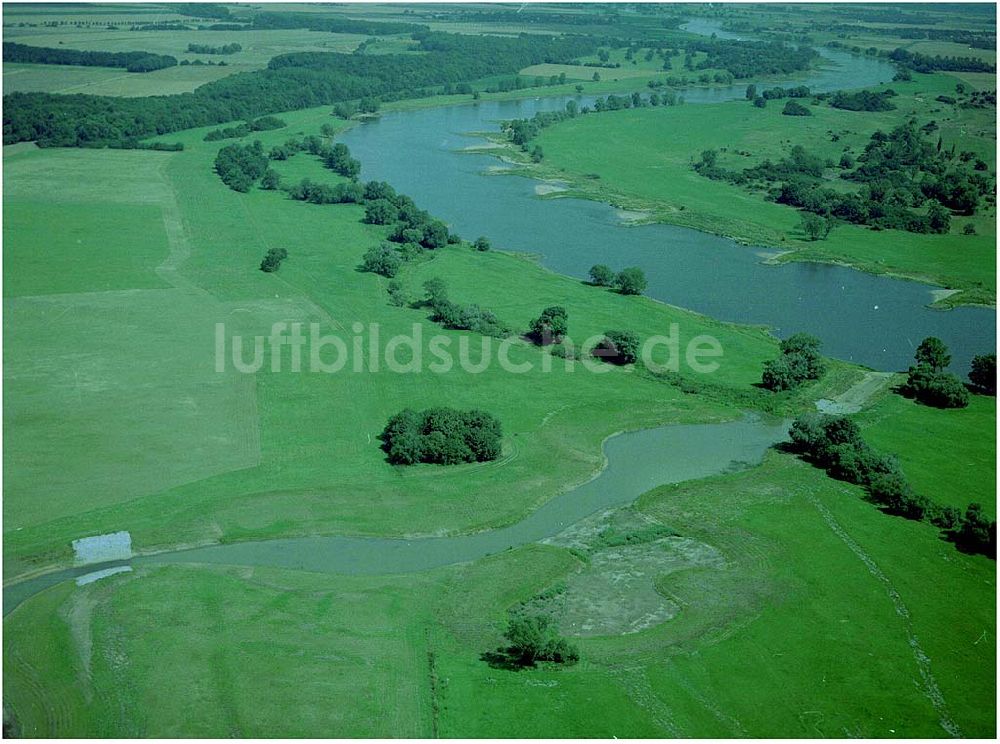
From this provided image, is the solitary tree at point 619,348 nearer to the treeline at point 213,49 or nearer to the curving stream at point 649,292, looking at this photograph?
the curving stream at point 649,292

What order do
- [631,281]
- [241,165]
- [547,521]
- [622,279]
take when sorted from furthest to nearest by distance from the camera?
[241,165] < [622,279] < [631,281] < [547,521]

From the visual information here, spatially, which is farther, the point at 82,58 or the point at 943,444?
the point at 82,58

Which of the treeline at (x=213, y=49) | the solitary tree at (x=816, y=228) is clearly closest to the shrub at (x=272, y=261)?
the solitary tree at (x=816, y=228)

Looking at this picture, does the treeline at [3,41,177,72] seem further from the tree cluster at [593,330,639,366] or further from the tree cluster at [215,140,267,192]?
the tree cluster at [593,330,639,366]

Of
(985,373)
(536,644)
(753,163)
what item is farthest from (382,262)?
(753,163)

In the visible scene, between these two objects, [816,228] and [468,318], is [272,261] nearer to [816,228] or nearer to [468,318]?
[468,318]
